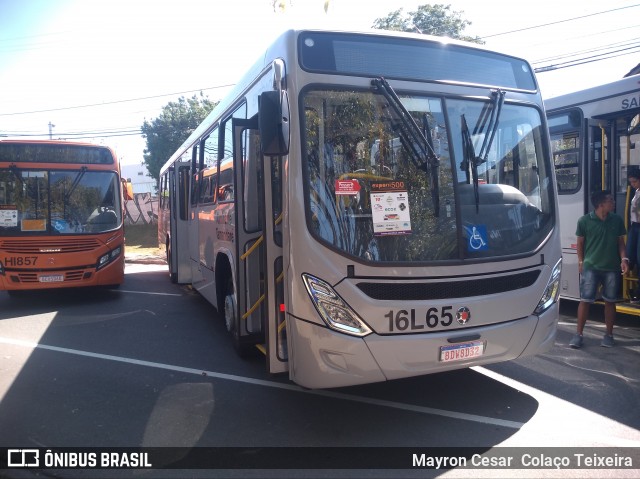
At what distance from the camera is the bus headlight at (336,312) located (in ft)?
12.8

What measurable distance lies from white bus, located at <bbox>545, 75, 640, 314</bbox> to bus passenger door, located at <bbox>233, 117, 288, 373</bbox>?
519 cm

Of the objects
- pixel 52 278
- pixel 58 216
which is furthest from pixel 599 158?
pixel 52 278

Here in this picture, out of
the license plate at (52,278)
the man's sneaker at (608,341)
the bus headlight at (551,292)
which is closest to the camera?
the bus headlight at (551,292)

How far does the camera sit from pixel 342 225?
13.3 feet

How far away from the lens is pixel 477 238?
14.2 ft

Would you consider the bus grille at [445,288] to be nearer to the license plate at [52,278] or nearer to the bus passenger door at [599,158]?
the bus passenger door at [599,158]

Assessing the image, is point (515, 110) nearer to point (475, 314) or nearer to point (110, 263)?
point (475, 314)

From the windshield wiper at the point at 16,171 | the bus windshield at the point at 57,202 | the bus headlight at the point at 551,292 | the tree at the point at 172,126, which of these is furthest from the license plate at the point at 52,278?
the tree at the point at 172,126

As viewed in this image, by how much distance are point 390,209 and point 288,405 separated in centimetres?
211

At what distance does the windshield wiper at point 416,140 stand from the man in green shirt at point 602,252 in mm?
2926

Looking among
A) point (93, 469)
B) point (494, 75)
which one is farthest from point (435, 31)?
point (93, 469)

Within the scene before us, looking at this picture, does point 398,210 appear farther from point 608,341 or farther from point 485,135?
point 608,341

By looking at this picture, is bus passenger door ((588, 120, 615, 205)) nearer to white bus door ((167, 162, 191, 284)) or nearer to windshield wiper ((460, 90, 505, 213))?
windshield wiper ((460, 90, 505, 213))

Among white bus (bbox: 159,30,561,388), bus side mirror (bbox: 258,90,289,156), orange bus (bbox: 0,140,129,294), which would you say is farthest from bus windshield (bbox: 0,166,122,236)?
bus side mirror (bbox: 258,90,289,156)
